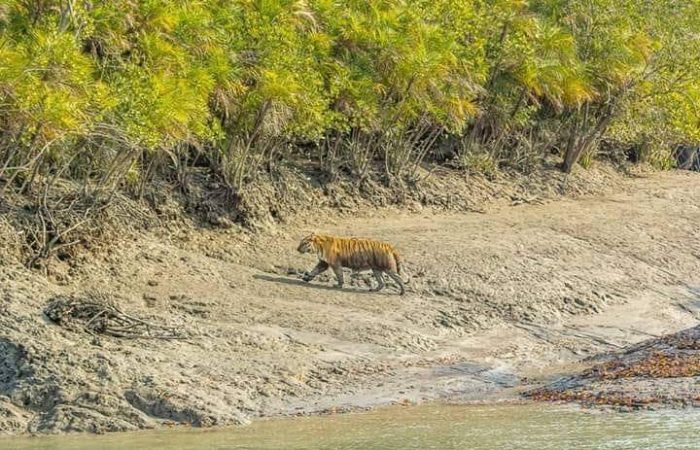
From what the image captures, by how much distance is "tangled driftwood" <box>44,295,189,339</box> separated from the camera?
16359 millimetres

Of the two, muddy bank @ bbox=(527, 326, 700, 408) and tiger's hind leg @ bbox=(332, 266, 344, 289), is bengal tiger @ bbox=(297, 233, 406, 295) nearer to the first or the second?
tiger's hind leg @ bbox=(332, 266, 344, 289)

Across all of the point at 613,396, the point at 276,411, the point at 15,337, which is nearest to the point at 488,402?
the point at 613,396

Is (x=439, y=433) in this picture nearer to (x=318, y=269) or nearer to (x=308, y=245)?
(x=318, y=269)

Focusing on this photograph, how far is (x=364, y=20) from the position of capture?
23.8m

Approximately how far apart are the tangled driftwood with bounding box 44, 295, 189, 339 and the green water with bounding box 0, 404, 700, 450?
226 centimetres

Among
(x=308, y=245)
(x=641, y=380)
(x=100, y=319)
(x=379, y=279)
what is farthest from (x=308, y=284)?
(x=641, y=380)

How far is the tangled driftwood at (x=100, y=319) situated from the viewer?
1636 cm

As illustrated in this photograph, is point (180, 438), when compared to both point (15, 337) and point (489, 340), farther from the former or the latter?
point (489, 340)

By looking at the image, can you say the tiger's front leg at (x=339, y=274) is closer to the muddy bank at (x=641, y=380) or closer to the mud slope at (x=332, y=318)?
the mud slope at (x=332, y=318)

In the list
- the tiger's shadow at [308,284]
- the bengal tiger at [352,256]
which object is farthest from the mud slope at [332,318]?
the bengal tiger at [352,256]

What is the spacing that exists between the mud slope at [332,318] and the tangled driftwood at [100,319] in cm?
15

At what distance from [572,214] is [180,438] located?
14434 millimetres

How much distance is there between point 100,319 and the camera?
16.6 m

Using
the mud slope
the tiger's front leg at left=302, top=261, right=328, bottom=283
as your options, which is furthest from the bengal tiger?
the mud slope
